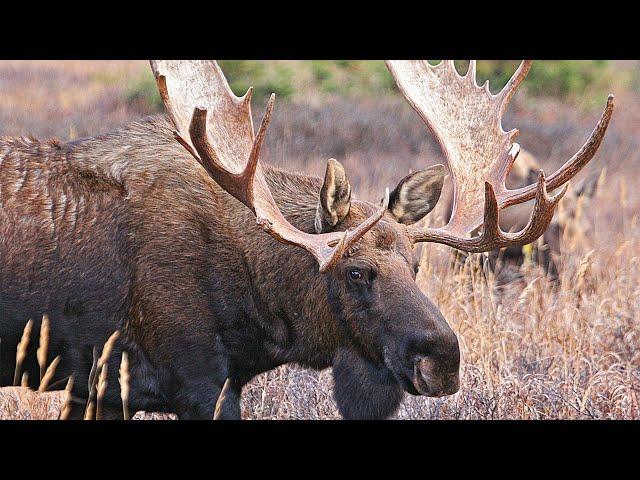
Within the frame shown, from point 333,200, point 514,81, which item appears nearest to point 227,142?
point 333,200

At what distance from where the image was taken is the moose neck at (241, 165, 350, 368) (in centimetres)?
498

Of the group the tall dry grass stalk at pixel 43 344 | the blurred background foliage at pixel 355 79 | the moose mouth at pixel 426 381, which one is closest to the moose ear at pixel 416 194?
the moose mouth at pixel 426 381

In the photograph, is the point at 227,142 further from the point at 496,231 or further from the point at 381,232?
the point at 496,231

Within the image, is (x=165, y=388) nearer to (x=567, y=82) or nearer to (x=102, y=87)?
(x=102, y=87)

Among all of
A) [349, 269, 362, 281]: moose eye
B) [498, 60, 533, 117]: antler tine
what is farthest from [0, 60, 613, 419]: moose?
[498, 60, 533, 117]: antler tine

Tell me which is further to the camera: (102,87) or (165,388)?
(102,87)

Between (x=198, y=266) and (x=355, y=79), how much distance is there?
529 inches

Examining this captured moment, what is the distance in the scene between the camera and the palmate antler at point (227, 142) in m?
4.62

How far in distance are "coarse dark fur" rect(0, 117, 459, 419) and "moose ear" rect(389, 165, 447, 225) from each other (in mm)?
137

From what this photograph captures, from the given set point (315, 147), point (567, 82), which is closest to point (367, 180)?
point (315, 147)

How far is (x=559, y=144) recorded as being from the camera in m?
15.2

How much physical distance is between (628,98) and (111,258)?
16.9 m

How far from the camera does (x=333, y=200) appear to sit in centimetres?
492

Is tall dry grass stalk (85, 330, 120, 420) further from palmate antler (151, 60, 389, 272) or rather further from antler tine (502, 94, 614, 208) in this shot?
antler tine (502, 94, 614, 208)
